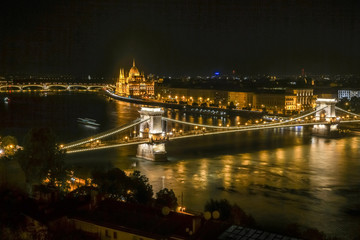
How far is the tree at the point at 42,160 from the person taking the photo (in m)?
6.91

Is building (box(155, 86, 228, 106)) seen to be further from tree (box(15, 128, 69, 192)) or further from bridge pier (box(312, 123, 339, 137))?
tree (box(15, 128, 69, 192))

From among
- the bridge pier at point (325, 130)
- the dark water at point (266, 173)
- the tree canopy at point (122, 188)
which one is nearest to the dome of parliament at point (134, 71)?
the dark water at point (266, 173)

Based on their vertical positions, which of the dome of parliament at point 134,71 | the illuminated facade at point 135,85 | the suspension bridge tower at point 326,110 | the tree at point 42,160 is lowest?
the tree at point 42,160

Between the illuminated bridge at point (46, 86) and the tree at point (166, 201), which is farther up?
the illuminated bridge at point (46, 86)

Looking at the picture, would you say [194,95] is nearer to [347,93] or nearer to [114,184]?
[347,93]

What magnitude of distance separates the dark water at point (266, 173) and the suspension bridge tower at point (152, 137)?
0.98 feet

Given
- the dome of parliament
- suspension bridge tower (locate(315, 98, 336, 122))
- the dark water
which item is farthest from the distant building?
the dome of parliament

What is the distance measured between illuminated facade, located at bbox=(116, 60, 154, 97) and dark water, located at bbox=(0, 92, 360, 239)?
32.1 metres

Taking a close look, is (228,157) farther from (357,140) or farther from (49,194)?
(49,194)

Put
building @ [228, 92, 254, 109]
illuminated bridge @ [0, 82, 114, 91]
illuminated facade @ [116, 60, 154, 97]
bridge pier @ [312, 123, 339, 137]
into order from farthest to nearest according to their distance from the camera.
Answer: illuminated bridge @ [0, 82, 114, 91] → illuminated facade @ [116, 60, 154, 97] → building @ [228, 92, 254, 109] → bridge pier @ [312, 123, 339, 137]

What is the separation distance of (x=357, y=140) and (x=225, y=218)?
11.8 meters

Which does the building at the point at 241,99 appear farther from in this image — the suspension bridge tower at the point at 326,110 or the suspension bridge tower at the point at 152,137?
the suspension bridge tower at the point at 152,137

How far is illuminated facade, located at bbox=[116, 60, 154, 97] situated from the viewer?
49.4 meters

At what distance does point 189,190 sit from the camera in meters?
8.95
